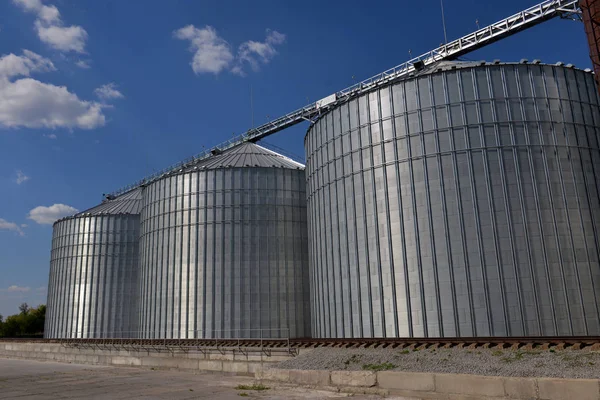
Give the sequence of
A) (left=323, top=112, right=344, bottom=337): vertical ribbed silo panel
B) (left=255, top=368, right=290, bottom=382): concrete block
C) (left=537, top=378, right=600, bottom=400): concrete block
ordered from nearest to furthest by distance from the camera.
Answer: (left=537, top=378, right=600, bottom=400): concrete block → (left=255, top=368, right=290, bottom=382): concrete block → (left=323, top=112, right=344, bottom=337): vertical ribbed silo panel

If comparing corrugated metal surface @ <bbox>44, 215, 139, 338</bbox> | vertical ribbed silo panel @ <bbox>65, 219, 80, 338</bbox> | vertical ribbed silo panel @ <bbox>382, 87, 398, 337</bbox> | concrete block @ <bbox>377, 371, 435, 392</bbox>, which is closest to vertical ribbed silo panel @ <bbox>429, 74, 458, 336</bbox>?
vertical ribbed silo panel @ <bbox>382, 87, 398, 337</bbox>

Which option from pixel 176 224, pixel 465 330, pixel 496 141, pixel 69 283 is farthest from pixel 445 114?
pixel 69 283

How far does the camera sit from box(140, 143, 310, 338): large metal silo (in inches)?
1788

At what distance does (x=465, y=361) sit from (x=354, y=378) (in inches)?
170

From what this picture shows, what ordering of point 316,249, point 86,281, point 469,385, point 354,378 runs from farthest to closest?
point 86,281 → point 316,249 → point 354,378 → point 469,385

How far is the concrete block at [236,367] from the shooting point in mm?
29156

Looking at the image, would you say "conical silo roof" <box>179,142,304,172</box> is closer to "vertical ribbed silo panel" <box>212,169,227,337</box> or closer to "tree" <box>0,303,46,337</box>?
"vertical ribbed silo panel" <box>212,169,227,337</box>

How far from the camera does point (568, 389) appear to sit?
14.3 m

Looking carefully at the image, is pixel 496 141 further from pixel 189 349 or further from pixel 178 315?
pixel 178 315

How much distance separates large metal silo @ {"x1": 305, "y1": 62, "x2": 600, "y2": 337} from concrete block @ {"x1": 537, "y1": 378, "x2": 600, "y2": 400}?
14189mm

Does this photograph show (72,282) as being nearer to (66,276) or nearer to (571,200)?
(66,276)

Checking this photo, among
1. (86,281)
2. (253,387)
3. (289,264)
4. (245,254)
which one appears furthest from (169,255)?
(253,387)

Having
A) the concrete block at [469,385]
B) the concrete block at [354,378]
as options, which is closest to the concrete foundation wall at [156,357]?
the concrete block at [354,378]

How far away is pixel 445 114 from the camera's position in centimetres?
3238
